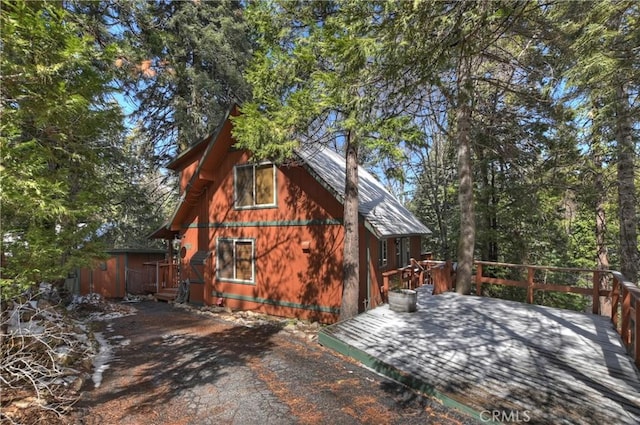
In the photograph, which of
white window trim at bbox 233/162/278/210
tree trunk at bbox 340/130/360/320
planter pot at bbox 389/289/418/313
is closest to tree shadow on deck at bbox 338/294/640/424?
planter pot at bbox 389/289/418/313

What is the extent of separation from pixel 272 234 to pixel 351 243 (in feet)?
11.1

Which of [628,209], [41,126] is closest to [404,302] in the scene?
[628,209]

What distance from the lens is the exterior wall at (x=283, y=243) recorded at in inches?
368

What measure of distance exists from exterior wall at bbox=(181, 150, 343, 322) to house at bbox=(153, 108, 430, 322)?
31mm

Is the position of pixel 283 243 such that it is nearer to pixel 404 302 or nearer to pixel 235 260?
pixel 235 260

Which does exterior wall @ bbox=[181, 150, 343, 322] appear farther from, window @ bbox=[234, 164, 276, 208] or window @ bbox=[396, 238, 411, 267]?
window @ bbox=[396, 238, 411, 267]

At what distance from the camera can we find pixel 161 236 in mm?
13984

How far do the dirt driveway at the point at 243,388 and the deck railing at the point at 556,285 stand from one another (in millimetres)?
3383

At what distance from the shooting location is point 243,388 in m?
5.09

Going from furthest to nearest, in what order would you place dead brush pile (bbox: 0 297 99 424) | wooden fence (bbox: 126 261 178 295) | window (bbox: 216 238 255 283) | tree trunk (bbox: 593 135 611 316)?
wooden fence (bbox: 126 261 178 295)
window (bbox: 216 238 255 283)
tree trunk (bbox: 593 135 611 316)
dead brush pile (bbox: 0 297 99 424)

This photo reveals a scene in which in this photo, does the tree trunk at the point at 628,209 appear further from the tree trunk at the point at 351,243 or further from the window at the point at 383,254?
the tree trunk at the point at 351,243

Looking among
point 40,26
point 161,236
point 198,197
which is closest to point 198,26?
point 198,197

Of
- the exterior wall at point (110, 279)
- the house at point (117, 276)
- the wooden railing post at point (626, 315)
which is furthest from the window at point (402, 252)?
the exterior wall at point (110, 279)

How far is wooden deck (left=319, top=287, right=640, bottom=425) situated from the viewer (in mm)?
3826
